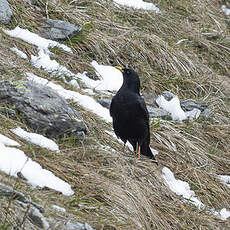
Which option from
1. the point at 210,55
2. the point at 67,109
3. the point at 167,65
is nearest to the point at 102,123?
the point at 67,109

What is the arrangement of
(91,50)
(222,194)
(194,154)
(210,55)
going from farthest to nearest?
(210,55) → (91,50) → (194,154) → (222,194)

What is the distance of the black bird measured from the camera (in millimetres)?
6086

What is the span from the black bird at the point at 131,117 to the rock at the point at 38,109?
680 millimetres

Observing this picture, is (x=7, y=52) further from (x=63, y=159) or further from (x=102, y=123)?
(x=63, y=159)

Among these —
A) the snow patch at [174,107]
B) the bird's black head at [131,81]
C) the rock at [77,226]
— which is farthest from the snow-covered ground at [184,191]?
the rock at [77,226]

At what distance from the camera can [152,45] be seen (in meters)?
8.79

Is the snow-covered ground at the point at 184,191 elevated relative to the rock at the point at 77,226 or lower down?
lower down

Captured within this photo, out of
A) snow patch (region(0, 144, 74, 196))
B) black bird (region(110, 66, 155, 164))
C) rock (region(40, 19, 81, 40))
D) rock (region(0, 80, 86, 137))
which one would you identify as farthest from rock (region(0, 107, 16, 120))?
rock (region(40, 19, 81, 40))

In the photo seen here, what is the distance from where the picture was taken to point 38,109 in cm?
540

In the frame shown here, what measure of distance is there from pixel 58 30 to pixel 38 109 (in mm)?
2896

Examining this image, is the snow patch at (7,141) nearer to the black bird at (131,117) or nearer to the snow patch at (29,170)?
the snow patch at (29,170)

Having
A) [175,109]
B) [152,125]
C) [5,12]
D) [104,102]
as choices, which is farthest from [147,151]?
[5,12]

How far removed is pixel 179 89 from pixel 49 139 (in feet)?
12.0

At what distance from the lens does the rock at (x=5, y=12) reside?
755 cm
